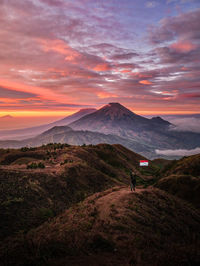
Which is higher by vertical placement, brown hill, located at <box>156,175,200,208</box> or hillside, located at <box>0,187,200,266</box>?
hillside, located at <box>0,187,200,266</box>

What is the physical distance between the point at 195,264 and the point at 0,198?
22115mm

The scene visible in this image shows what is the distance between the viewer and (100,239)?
12898mm

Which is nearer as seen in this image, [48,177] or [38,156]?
[48,177]

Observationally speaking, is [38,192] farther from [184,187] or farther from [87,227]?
[184,187]

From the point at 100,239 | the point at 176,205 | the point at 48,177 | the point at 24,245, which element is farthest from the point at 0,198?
the point at 176,205

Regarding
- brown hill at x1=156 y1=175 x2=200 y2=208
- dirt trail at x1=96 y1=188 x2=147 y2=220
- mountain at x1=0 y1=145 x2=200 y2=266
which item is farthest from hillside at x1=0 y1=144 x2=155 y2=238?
brown hill at x1=156 y1=175 x2=200 y2=208

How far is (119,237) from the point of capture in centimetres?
1362

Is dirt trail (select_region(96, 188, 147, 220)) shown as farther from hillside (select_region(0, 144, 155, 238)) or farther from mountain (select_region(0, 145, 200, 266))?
hillside (select_region(0, 144, 155, 238))

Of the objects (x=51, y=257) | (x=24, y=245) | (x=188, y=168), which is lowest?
(x=188, y=168)

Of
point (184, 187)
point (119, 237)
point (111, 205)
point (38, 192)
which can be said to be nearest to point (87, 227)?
point (119, 237)

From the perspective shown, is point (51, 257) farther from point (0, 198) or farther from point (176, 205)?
point (176, 205)

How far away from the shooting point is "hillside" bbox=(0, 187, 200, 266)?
10.1 m

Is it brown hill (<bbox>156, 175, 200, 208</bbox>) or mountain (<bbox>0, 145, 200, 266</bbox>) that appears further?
brown hill (<bbox>156, 175, 200, 208</bbox>)

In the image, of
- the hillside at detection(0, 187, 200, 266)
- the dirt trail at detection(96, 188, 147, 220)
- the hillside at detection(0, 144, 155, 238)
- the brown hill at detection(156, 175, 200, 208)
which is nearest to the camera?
the hillside at detection(0, 187, 200, 266)
